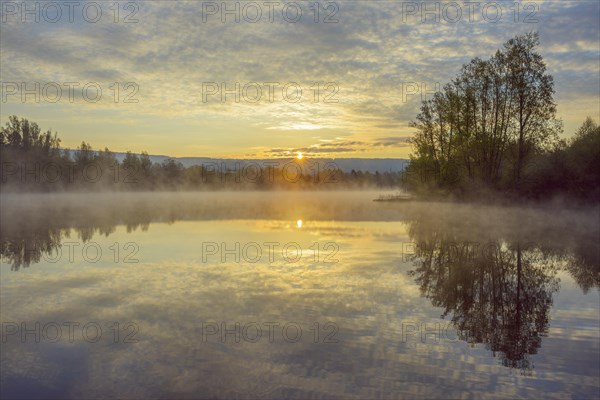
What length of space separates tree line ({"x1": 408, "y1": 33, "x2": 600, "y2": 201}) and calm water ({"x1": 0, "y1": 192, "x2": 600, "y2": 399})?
89.4 feet

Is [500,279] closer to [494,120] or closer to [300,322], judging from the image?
[300,322]

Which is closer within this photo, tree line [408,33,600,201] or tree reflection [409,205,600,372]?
tree reflection [409,205,600,372]

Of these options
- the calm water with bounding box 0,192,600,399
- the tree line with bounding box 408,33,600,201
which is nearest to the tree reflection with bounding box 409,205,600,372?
the calm water with bounding box 0,192,600,399

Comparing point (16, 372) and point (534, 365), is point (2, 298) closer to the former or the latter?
point (16, 372)

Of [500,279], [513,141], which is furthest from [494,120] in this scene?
[500,279]

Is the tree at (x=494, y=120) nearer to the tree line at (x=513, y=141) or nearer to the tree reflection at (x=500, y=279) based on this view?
the tree line at (x=513, y=141)

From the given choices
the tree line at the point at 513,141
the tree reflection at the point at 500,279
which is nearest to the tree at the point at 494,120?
the tree line at the point at 513,141

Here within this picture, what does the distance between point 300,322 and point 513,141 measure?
48500mm

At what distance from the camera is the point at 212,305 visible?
39.4 feet

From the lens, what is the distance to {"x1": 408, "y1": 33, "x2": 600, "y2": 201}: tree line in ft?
148

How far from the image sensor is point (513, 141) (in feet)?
167

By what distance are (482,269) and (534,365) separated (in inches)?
358

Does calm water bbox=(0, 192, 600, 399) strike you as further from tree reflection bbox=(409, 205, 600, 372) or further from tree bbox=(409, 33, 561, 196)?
tree bbox=(409, 33, 561, 196)

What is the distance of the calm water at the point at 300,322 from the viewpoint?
741 centimetres
